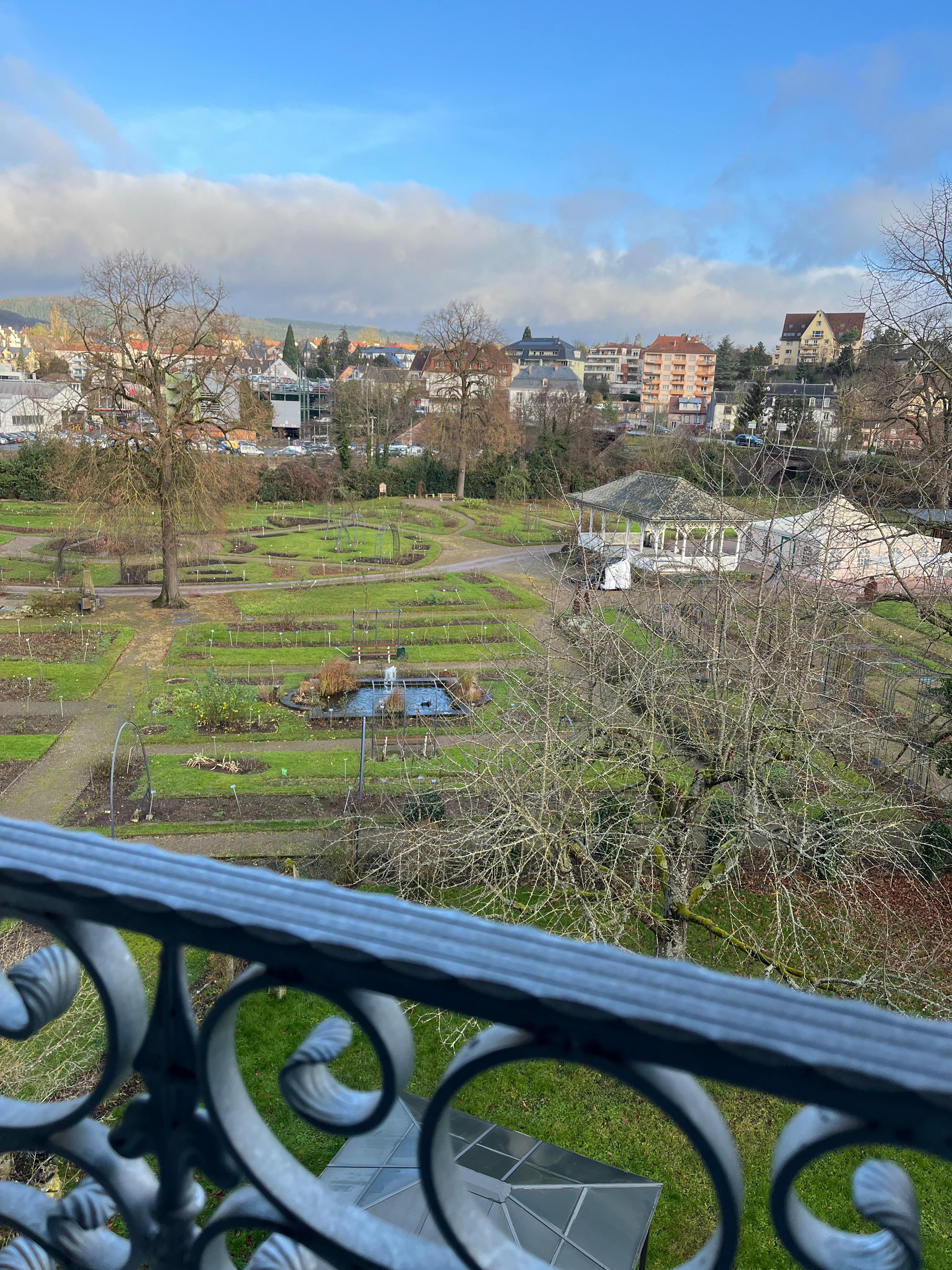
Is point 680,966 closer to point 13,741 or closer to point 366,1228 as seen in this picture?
point 366,1228

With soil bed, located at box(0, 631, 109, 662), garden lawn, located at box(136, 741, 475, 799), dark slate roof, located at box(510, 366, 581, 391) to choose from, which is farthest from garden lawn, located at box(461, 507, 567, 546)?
dark slate roof, located at box(510, 366, 581, 391)

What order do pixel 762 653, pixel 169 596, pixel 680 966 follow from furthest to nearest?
pixel 169 596 < pixel 762 653 < pixel 680 966

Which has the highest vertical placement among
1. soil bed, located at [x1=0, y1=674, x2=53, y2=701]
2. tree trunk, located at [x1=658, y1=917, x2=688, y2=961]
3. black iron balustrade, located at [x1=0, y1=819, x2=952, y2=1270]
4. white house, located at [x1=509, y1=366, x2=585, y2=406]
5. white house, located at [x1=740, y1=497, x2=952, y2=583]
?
white house, located at [x1=509, y1=366, x2=585, y2=406]

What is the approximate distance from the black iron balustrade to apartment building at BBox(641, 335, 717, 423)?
10812 centimetres

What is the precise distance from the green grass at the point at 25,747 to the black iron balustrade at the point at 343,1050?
51.2 feet

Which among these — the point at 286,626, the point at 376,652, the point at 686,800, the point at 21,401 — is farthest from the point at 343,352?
the point at 686,800

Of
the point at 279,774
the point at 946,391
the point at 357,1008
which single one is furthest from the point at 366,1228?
the point at 946,391

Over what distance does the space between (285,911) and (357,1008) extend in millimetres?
123

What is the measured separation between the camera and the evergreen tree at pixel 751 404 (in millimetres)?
54281

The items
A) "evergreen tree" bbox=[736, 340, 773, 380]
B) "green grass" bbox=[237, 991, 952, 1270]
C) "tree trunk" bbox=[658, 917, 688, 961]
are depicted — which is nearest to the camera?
"green grass" bbox=[237, 991, 952, 1270]

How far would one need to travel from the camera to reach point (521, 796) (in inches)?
321

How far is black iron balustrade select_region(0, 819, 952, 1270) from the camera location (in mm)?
766

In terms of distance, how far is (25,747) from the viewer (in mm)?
15609

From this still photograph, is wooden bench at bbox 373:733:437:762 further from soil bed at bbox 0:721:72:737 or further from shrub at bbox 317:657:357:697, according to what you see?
soil bed at bbox 0:721:72:737
